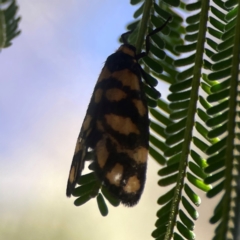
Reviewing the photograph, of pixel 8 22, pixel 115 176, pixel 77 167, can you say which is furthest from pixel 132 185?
pixel 8 22

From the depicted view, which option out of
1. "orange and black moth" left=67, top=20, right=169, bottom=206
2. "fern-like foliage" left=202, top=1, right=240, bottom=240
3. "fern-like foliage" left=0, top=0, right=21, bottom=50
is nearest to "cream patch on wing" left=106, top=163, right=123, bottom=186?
"orange and black moth" left=67, top=20, right=169, bottom=206

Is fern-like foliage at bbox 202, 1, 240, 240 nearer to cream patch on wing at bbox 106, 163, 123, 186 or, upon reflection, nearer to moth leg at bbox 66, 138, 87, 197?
cream patch on wing at bbox 106, 163, 123, 186

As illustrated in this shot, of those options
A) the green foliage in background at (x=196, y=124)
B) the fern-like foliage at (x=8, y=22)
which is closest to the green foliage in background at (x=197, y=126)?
the green foliage in background at (x=196, y=124)

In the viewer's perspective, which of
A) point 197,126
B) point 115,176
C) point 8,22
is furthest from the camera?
point 197,126

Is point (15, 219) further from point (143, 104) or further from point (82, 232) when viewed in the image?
point (143, 104)

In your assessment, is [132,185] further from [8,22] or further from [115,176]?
[8,22]
